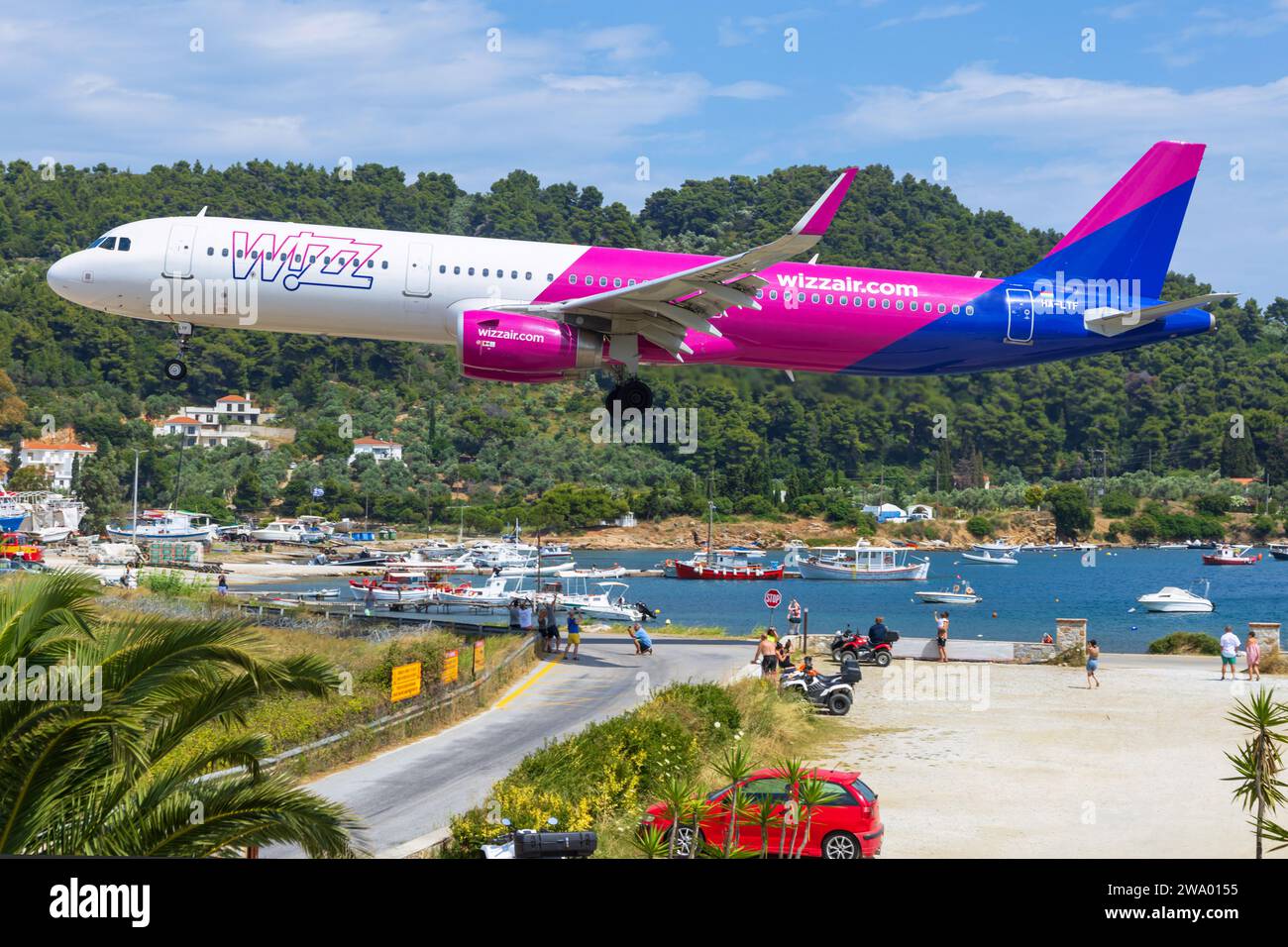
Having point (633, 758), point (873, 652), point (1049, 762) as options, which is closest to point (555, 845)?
point (633, 758)

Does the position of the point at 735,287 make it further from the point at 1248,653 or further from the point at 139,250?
the point at 1248,653

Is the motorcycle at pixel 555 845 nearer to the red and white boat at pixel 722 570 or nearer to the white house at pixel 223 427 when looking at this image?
the red and white boat at pixel 722 570

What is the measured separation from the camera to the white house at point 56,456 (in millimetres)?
175500

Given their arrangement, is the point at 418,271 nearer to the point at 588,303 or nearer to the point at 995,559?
the point at 588,303

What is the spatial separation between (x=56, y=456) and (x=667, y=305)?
160480mm

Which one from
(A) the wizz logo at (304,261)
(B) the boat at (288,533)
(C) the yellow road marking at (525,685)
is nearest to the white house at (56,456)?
(B) the boat at (288,533)

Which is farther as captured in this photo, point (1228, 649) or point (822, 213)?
point (1228, 649)

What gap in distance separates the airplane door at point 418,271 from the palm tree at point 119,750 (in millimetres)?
23378

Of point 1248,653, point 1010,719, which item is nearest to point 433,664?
point 1010,719

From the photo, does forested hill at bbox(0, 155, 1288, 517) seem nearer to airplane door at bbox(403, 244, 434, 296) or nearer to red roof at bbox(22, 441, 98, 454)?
red roof at bbox(22, 441, 98, 454)

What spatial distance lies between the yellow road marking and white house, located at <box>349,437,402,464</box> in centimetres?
13017

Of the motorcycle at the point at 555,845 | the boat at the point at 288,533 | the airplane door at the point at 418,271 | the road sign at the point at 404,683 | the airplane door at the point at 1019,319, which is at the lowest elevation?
the boat at the point at 288,533

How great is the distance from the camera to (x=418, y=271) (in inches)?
1462

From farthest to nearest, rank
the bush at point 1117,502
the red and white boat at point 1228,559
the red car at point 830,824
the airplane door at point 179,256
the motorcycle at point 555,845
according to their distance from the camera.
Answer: the red and white boat at point 1228,559 → the bush at point 1117,502 → the airplane door at point 179,256 → the red car at point 830,824 → the motorcycle at point 555,845
